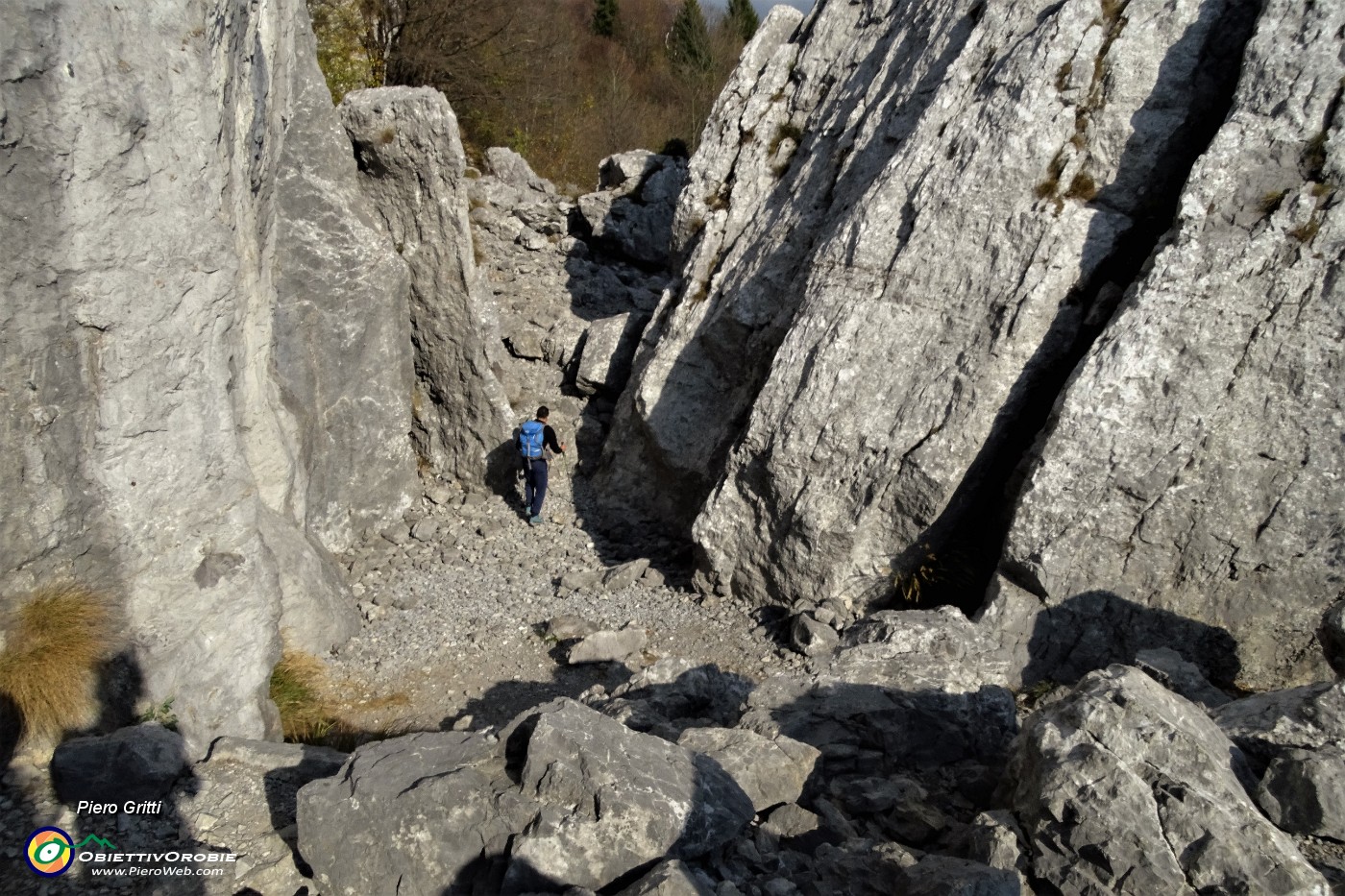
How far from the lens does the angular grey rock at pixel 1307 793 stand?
433 centimetres

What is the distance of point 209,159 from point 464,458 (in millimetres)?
5888

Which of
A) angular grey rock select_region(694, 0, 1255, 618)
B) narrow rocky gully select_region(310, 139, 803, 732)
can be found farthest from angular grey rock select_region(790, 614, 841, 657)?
angular grey rock select_region(694, 0, 1255, 618)

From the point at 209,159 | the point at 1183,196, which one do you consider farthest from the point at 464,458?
the point at 1183,196

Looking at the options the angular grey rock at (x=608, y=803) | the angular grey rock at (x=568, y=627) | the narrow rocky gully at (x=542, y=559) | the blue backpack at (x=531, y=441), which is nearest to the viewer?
the angular grey rock at (x=608, y=803)

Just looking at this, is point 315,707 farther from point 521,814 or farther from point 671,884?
point 671,884

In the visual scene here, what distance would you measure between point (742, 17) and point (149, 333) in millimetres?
35344

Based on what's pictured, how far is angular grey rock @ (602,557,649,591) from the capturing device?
379 inches

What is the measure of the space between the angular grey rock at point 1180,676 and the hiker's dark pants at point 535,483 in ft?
21.8

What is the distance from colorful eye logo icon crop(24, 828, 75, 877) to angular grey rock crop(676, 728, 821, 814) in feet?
11.0

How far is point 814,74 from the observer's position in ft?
38.0

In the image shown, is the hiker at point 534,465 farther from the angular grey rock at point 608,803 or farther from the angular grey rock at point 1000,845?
the angular grey rock at point 1000,845

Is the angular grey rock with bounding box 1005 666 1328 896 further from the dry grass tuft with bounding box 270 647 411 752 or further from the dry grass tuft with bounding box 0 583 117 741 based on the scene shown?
the dry grass tuft with bounding box 0 583 117 741

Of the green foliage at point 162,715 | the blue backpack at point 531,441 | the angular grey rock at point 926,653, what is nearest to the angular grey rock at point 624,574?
the blue backpack at point 531,441

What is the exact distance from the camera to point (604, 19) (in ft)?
115
